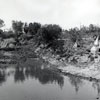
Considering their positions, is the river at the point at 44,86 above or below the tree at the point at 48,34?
below

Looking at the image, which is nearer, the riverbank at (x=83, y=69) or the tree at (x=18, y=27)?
the riverbank at (x=83, y=69)

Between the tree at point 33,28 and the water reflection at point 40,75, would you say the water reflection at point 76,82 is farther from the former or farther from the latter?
the tree at point 33,28

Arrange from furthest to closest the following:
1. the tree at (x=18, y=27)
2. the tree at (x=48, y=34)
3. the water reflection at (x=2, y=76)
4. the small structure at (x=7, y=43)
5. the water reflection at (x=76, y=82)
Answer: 1. the tree at (x=18, y=27)
2. the small structure at (x=7, y=43)
3. the tree at (x=48, y=34)
4. the water reflection at (x=2, y=76)
5. the water reflection at (x=76, y=82)

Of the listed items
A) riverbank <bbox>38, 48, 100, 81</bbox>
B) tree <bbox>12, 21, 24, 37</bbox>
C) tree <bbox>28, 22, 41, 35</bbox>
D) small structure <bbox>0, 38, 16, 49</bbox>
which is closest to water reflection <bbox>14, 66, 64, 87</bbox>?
riverbank <bbox>38, 48, 100, 81</bbox>

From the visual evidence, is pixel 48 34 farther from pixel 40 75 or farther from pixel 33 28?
pixel 40 75

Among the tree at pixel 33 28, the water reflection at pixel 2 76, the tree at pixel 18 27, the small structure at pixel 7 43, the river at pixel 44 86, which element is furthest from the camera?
the tree at pixel 18 27

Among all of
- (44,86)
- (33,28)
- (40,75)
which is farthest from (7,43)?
(44,86)

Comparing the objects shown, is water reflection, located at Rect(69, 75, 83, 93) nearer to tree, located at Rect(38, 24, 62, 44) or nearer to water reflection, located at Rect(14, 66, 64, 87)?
water reflection, located at Rect(14, 66, 64, 87)

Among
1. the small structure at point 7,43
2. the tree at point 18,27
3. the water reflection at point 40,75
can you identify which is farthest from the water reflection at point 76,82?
the tree at point 18,27

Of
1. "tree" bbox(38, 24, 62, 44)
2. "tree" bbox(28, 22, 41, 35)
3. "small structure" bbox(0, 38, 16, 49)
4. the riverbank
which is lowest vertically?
the riverbank

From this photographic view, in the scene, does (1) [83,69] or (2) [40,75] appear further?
(1) [83,69]

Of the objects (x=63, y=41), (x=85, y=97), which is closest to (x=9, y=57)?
(x=63, y=41)

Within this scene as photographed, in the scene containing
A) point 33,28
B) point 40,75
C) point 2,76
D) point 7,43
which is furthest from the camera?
point 33,28

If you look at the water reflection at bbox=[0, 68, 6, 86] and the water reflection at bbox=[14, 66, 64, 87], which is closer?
the water reflection at bbox=[0, 68, 6, 86]
